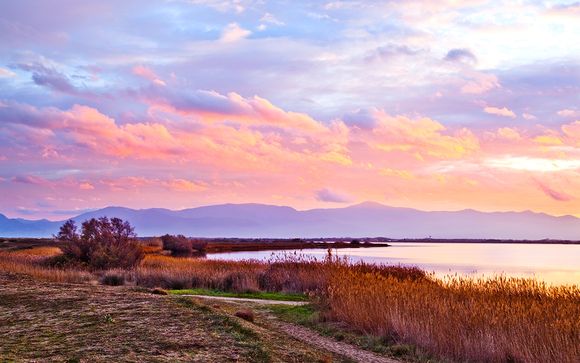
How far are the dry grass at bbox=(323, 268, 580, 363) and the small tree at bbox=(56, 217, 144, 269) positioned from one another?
22.2 meters

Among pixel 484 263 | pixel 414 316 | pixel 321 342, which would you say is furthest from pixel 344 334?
pixel 484 263

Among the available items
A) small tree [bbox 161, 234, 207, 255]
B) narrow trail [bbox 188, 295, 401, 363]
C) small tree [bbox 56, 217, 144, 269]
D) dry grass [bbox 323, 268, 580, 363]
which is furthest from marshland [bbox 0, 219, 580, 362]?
small tree [bbox 161, 234, 207, 255]

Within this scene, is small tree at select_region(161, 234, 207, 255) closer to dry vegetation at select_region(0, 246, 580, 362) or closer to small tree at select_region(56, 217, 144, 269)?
small tree at select_region(56, 217, 144, 269)

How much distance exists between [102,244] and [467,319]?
1196 inches

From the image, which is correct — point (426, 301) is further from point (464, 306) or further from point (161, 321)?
point (161, 321)

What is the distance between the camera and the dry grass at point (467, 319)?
13359 mm

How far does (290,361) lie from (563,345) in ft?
19.1

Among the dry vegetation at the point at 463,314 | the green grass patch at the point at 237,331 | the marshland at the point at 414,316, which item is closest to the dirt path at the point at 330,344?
the marshland at the point at 414,316

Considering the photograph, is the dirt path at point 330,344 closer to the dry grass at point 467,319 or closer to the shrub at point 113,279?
the dry grass at point 467,319

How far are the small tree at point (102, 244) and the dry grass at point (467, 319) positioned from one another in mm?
22210

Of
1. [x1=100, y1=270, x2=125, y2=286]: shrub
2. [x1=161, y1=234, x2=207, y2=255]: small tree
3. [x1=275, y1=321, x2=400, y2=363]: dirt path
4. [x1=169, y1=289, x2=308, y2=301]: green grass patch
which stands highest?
[x1=161, y1=234, x2=207, y2=255]: small tree

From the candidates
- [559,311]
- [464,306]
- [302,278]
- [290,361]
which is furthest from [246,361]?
[302,278]

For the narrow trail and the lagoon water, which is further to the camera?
the lagoon water

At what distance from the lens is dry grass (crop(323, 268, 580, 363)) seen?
13.4 metres
